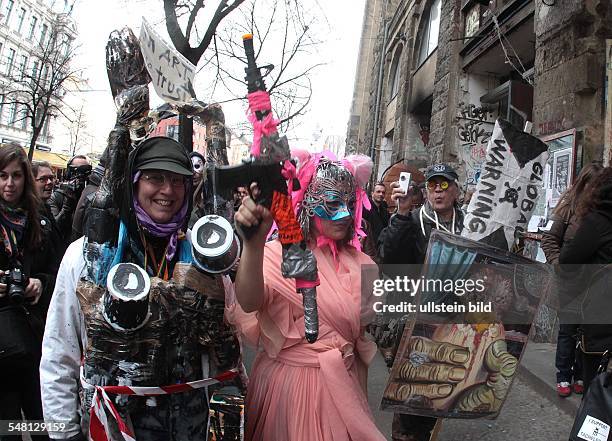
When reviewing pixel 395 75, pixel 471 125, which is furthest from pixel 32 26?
pixel 471 125

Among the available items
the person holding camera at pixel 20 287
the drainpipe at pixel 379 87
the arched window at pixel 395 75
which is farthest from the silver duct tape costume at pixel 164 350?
the drainpipe at pixel 379 87

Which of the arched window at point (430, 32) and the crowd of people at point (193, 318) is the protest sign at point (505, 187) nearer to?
the crowd of people at point (193, 318)

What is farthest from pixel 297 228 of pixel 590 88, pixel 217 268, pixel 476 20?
pixel 476 20

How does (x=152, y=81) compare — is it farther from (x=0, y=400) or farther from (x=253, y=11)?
(x=253, y=11)

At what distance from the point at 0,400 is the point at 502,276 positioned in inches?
110

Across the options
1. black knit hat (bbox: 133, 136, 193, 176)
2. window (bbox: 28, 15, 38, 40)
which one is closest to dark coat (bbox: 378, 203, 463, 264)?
black knit hat (bbox: 133, 136, 193, 176)

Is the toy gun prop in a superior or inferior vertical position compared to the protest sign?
inferior

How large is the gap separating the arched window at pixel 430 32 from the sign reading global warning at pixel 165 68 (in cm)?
1245

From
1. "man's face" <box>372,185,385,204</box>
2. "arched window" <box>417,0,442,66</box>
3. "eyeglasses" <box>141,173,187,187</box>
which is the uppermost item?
"arched window" <box>417,0,442,66</box>

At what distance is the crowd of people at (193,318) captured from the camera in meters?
1.63

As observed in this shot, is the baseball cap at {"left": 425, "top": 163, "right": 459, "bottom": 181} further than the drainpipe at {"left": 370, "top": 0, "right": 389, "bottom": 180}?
No

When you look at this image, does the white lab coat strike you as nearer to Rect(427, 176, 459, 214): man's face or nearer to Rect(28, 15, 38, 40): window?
Rect(427, 176, 459, 214): man's face

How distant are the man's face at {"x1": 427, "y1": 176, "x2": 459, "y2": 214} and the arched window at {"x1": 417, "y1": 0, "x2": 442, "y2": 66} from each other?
437 inches

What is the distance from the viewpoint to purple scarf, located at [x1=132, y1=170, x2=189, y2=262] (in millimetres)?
1709
